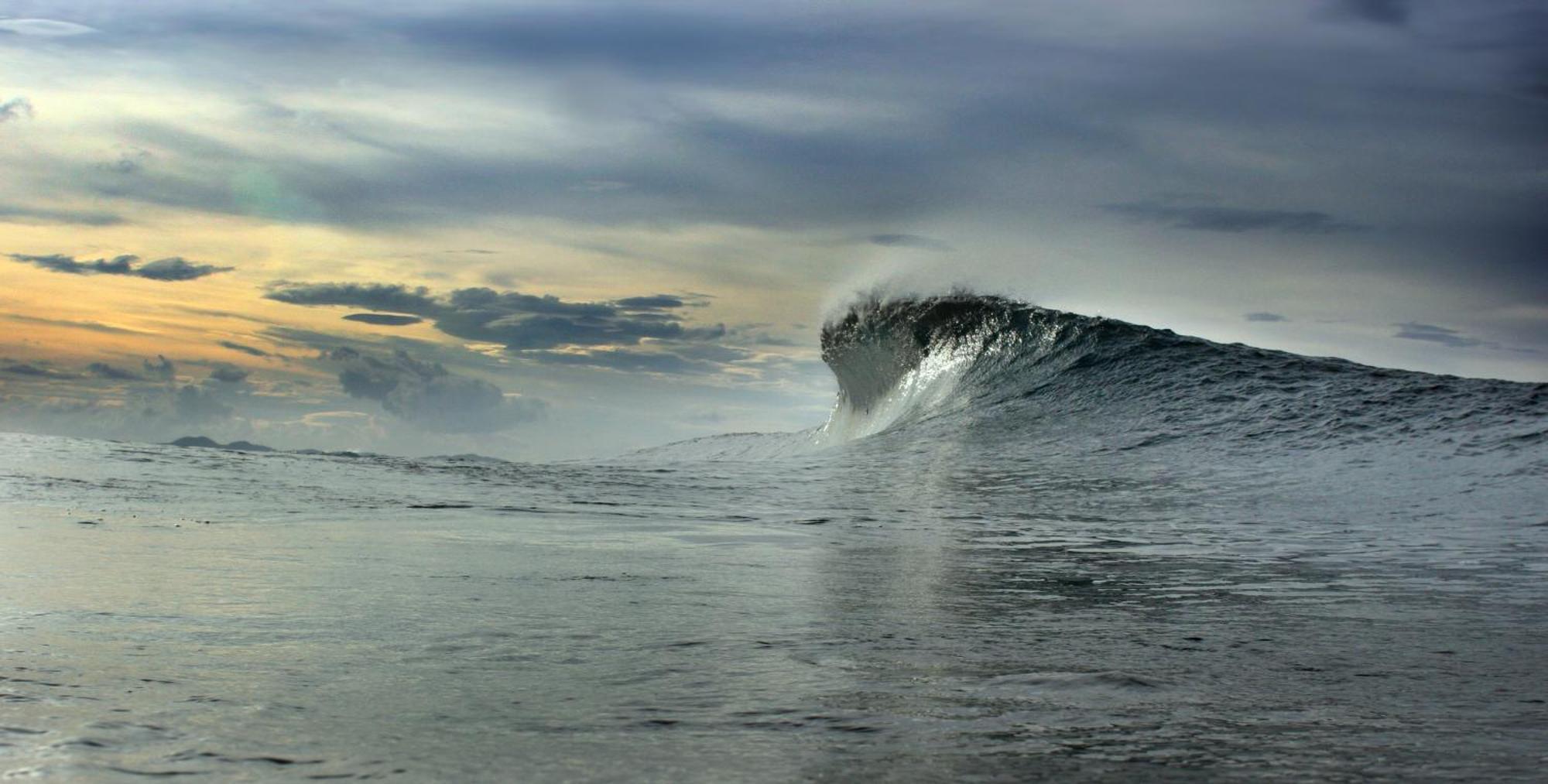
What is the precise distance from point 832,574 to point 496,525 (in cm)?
299

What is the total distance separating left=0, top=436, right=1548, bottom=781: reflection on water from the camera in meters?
1.90

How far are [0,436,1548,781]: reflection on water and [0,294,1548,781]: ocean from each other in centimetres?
1

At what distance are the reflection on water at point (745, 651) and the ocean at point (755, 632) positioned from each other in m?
0.01

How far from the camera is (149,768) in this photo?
174 cm

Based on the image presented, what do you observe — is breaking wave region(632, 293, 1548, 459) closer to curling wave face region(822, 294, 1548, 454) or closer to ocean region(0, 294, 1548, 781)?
curling wave face region(822, 294, 1548, 454)

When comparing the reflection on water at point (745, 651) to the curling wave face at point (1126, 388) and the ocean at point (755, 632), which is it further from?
the curling wave face at point (1126, 388)

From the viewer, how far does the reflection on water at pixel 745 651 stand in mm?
1904

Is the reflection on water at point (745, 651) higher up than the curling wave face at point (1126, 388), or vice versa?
the curling wave face at point (1126, 388)

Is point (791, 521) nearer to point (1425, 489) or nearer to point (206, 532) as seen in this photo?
point (206, 532)

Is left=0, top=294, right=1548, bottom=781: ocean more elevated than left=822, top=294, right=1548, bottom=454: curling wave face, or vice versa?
left=822, top=294, right=1548, bottom=454: curling wave face

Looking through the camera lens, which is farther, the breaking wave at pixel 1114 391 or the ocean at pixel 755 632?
the breaking wave at pixel 1114 391

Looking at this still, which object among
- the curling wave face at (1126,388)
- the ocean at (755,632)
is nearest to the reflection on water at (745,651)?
the ocean at (755,632)

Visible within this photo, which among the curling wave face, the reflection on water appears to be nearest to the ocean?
the reflection on water

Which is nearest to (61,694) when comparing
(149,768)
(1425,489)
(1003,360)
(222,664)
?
(222,664)
